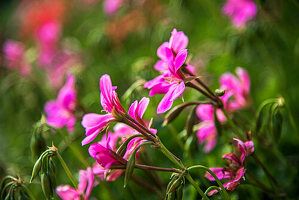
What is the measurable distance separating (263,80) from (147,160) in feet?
5.12

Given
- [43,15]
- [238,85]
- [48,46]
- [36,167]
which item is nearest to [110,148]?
[36,167]

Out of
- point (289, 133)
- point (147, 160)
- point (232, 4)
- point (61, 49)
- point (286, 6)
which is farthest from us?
point (61, 49)

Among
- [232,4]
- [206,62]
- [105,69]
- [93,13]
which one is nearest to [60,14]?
[93,13]

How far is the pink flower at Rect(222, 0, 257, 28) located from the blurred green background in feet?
0.16

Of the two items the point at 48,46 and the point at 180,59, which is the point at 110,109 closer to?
the point at 180,59

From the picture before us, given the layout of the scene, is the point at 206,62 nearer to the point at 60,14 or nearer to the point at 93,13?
the point at 93,13

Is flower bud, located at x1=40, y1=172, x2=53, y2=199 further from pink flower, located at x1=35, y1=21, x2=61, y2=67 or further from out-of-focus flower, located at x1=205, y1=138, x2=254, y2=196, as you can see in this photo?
→ pink flower, located at x1=35, y1=21, x2=61, y2=67

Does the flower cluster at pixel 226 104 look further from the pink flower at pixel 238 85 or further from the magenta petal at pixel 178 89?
the magenta petal at pixel 178 89

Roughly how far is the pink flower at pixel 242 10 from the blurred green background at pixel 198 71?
48 millimetres

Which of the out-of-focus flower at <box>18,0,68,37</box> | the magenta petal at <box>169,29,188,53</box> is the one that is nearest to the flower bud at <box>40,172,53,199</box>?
the magenta petal at <box>169,29,188,53</box>

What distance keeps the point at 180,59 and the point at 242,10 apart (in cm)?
127

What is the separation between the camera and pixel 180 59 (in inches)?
46.5

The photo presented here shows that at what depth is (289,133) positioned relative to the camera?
7.07ft

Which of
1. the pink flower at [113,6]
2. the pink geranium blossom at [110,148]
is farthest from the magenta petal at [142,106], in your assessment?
the pink flower at [113,6]
